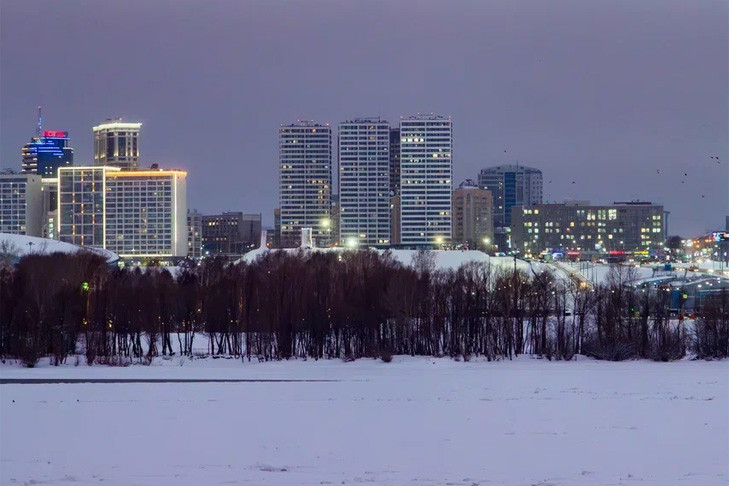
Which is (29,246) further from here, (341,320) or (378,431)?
(378,431)

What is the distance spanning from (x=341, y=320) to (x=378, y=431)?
25.9 meters

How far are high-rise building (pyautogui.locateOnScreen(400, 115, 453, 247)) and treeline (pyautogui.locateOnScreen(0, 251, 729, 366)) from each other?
452 ft

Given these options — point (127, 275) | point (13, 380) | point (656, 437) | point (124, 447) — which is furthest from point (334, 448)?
point (127, 275)

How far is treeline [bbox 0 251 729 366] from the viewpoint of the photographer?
4684cm

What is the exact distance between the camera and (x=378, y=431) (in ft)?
80.0

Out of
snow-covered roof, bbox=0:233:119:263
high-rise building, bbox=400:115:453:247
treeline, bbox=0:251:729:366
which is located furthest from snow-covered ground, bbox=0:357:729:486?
high-rise building, bbox=400:115:453:247

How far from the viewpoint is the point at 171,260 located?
583 feet

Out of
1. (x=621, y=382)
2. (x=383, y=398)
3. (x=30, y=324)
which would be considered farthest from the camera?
(x=30, y=324)

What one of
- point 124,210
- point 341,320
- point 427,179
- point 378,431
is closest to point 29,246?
point 341,320

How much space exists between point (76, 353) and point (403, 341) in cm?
1481

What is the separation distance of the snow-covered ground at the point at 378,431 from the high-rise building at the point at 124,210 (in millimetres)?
153475

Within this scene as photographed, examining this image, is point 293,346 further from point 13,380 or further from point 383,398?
point 383,398

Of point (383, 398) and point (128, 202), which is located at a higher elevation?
point (128, 202)

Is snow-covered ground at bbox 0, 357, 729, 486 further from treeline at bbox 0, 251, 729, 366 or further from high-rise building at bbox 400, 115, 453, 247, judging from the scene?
high-rise building at bbox 400, 115, 453, 247
